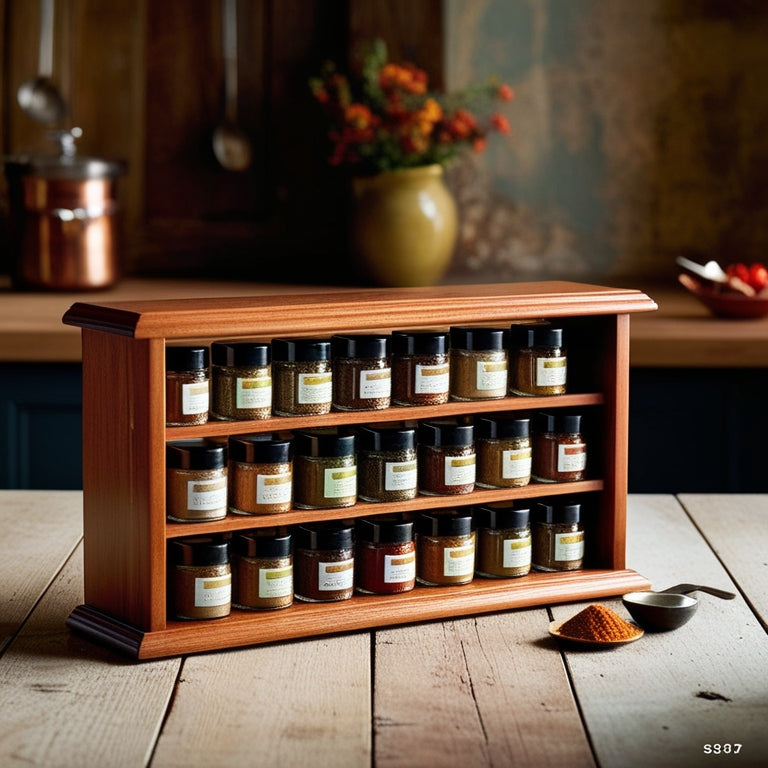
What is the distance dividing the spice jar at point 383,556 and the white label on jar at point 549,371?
201 mm

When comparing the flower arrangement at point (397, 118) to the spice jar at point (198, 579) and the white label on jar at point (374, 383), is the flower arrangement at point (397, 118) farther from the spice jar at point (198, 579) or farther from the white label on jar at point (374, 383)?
the spice jar at point (198, 579)

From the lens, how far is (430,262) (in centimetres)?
279

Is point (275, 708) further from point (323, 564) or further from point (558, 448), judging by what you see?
point (558, 448)

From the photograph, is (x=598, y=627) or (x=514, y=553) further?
(x=514, y=553)

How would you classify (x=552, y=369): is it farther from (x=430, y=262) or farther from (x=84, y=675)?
(x=430, y=262)

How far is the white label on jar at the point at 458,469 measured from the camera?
133 cm

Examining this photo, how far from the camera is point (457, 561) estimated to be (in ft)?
4.44

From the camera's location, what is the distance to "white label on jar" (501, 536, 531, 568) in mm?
1374

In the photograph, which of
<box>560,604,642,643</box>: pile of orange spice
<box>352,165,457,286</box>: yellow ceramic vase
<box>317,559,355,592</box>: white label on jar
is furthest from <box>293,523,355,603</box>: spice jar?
<box>352,165,457,286</box>: yellow ceramic vase

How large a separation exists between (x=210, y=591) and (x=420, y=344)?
0.31 meters

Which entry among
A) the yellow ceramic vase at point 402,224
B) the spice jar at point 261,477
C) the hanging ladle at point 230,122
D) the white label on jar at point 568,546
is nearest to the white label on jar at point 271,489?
the spice jar at point 261,477

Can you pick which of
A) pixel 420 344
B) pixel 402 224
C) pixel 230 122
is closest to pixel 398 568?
pixel 420 344

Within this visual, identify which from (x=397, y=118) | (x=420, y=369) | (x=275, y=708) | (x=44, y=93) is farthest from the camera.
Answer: (x=44, y=93)

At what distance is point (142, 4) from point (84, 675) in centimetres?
212
